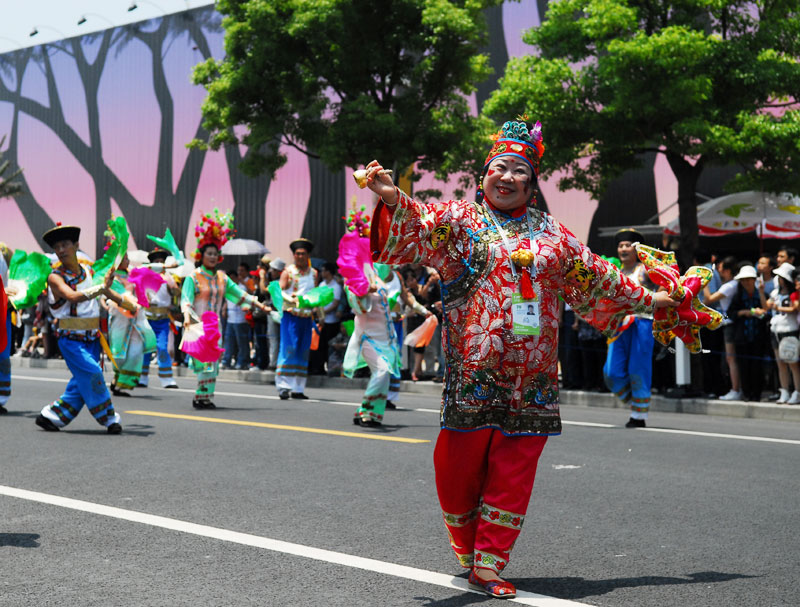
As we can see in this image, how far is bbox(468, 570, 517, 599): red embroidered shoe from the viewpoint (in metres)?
4.59

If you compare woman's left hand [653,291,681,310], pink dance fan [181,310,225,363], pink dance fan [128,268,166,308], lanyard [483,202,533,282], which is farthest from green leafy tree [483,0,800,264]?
lanyard [483,202,533,282]

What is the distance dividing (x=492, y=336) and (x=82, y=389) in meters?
6.10

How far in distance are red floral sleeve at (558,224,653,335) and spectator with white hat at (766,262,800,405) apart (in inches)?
326

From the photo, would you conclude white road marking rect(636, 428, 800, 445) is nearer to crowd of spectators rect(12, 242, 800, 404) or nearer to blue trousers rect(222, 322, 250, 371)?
crowd of spectators rect(12, 242, 800, 404)

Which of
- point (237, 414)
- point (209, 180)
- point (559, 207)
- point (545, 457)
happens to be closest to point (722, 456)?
point (545, 457)

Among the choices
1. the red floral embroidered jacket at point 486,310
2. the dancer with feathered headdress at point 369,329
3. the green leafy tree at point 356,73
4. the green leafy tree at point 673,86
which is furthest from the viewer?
the green leafy tree at point 356,73

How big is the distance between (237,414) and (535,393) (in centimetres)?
771

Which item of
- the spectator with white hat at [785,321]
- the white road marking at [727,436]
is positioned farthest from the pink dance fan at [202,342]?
the spectator with white hat at [785,321]

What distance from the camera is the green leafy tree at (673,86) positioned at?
50.9ft

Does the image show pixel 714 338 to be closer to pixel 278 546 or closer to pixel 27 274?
pixel 27 274

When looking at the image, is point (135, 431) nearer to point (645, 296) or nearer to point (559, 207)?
point (645, 296)

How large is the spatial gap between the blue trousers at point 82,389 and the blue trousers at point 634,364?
496 centimetres

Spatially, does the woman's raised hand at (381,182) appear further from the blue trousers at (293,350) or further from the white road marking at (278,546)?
the blue trousers at (293,350)

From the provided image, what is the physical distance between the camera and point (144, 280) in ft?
50.1
